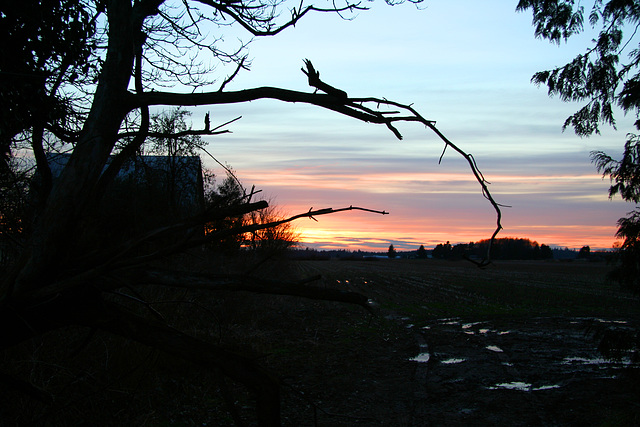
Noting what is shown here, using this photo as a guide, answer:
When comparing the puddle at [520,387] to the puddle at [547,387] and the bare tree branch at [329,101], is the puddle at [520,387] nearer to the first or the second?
the puddle at [547,387]

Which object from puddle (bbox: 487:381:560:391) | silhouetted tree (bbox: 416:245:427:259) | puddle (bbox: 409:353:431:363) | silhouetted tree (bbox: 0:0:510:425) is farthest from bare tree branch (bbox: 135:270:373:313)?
silhouetted tree (bbox: 416:245:427:259)

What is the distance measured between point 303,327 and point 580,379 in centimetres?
773

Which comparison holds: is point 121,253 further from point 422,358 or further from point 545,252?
point 545,252

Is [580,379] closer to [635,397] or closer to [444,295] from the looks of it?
[635,397]

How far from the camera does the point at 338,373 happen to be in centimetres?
923

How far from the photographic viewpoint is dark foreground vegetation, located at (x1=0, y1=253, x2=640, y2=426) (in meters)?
5.44

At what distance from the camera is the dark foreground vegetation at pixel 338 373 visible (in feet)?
17.8

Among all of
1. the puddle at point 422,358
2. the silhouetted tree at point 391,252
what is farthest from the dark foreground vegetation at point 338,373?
the silhouetted tree at point 391,252

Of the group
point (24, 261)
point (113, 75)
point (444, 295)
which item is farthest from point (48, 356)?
point (444, 295)

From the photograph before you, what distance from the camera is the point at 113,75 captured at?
3162 mm

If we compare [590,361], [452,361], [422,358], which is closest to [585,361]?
[590,361]

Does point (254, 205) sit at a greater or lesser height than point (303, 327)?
greater

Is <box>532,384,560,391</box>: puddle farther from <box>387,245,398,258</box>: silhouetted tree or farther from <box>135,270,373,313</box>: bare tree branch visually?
<box>387,245,398,258</box>: silhouetted tree

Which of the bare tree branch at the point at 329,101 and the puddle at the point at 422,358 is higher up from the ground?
the bare tree branch at the point at 329,101
